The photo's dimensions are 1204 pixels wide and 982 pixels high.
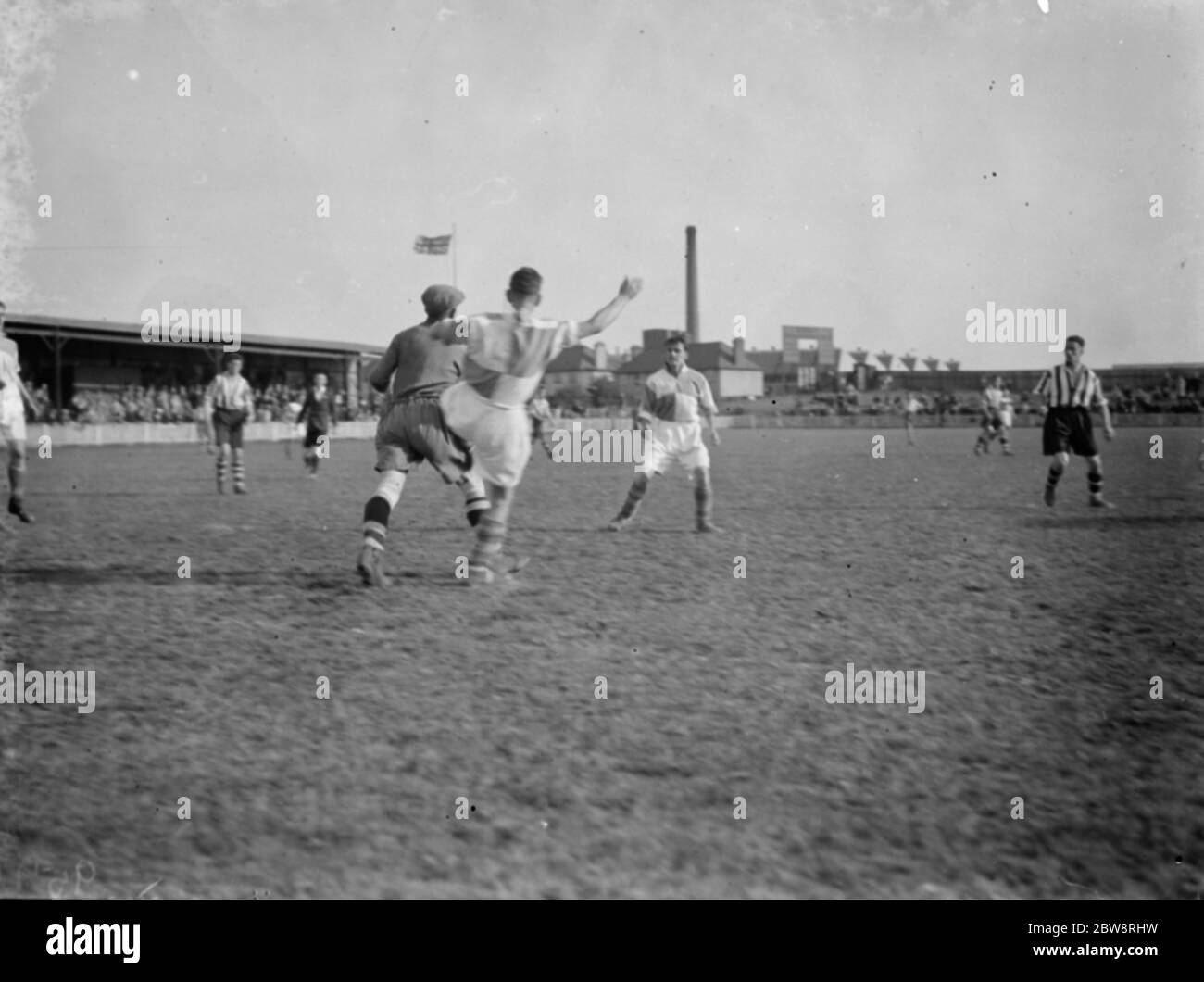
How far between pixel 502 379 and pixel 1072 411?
802cm

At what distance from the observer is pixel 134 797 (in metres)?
3.65

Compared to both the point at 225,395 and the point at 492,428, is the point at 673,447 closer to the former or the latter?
the point at 492,428

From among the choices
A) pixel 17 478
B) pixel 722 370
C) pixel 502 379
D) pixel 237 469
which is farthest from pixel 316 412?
pixel 722 370

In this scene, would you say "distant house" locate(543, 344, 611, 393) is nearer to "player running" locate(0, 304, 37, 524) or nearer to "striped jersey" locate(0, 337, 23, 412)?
"player running" locate(0, 304, 37, 524)

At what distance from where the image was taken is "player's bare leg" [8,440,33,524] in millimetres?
11070

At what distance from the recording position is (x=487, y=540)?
7.74 meters

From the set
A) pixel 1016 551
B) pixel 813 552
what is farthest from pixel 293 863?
pixel 1016 551

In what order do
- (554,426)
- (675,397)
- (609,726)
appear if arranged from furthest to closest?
1. (554,426)
2. (675,397)
3. (609,726)

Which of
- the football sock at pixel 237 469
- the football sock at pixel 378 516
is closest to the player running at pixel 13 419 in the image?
the football sock at pixel 237 469

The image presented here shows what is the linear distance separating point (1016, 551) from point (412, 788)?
7.07 m

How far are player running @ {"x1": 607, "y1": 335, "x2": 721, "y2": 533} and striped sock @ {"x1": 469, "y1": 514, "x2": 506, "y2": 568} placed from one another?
3.56m

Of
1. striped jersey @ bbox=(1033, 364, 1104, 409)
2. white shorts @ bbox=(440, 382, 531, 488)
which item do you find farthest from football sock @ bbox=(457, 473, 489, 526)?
striped jersey @ bbox=(1033, 364, 1104, 409)

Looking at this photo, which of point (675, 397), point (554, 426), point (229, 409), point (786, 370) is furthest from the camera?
point (786, 370)
